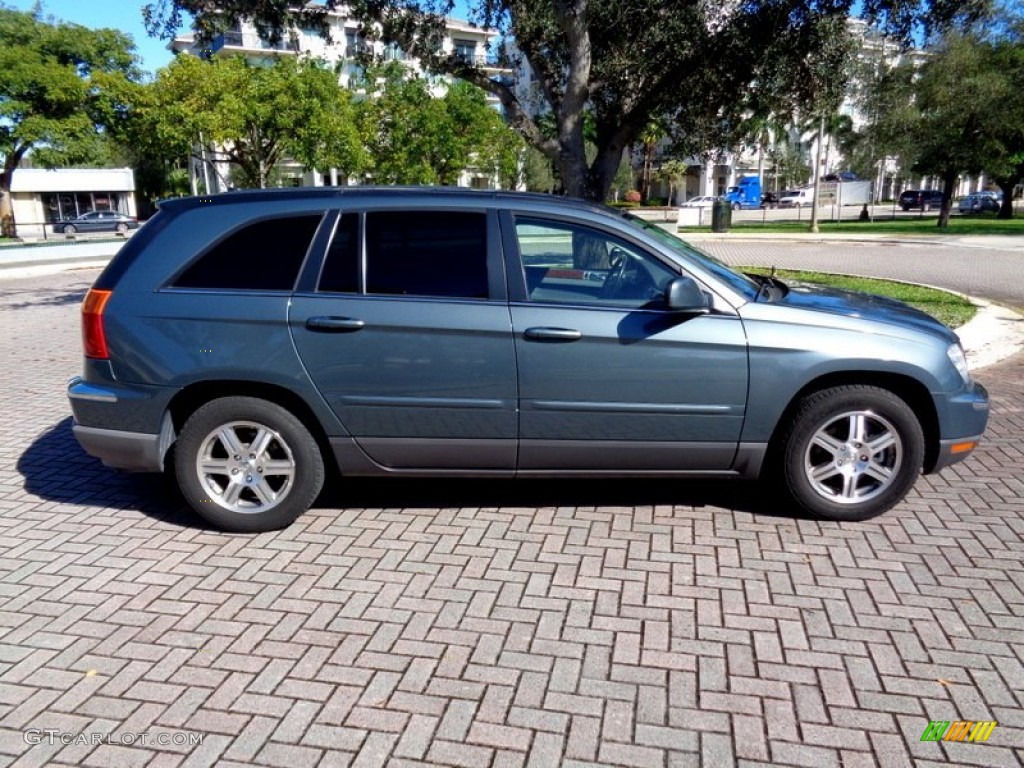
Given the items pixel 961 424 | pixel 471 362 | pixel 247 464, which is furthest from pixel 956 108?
pixel 247 464

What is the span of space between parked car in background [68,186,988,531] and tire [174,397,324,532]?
0.01 meters

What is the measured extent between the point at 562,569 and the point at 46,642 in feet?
Answer: 7.44

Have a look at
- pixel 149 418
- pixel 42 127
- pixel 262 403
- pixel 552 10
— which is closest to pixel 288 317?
pixel 262 403

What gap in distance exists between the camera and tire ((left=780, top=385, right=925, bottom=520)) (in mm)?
4316

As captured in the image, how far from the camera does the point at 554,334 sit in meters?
4.14

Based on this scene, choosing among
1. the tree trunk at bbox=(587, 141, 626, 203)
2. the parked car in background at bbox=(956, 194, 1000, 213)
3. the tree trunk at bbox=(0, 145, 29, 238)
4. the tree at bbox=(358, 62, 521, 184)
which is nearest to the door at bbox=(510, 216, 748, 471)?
the tree trunk at bbox=(587, 141, 626, 203)

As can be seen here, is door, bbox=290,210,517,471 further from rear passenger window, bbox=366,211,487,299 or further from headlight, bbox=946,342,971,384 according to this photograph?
headlight, bbox=946,342,971,384

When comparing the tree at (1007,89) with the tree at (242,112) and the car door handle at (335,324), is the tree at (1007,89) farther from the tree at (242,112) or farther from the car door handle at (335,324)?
the car door handle at (335,324)

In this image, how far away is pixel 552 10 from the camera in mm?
11844

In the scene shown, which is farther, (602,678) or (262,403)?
(262,403)

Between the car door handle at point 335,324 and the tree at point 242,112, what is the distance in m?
21.4

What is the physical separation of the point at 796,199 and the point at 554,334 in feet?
215

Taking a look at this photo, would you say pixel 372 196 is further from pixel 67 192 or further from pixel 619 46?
pixel 67 192

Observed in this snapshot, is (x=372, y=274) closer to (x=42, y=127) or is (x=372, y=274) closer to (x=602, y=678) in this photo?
(x=602, y=678)
